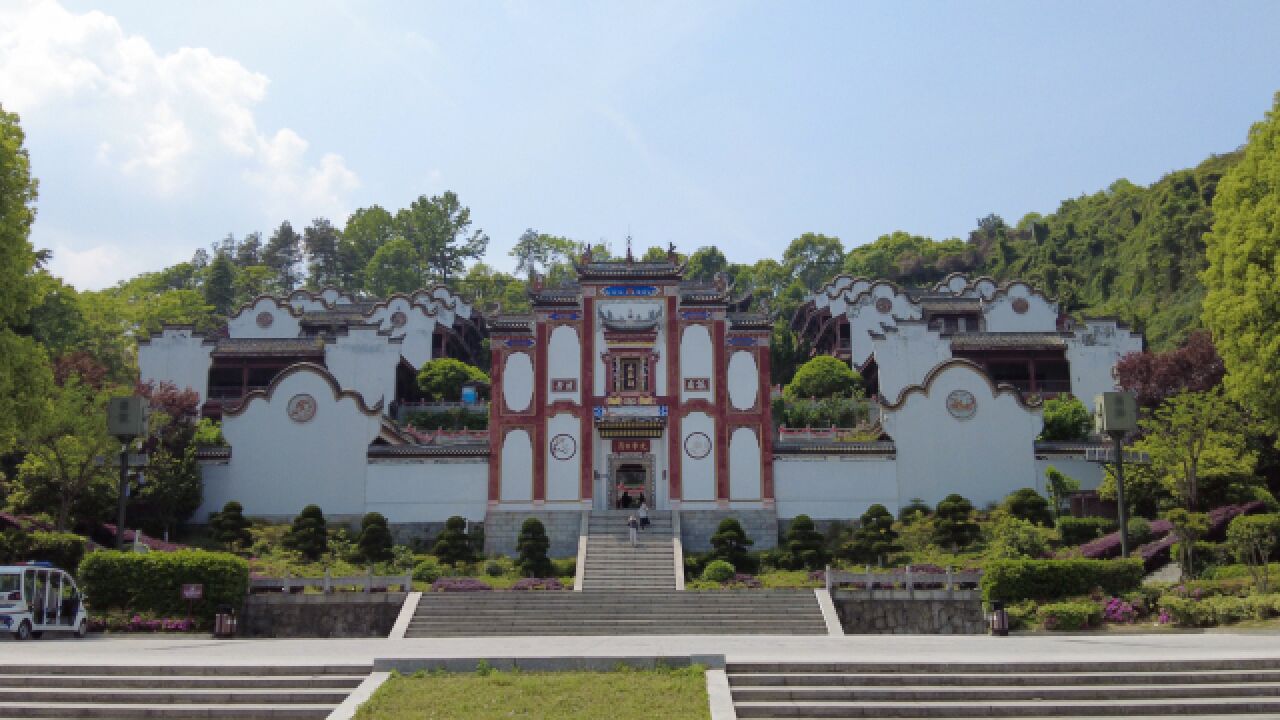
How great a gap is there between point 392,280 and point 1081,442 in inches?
1949

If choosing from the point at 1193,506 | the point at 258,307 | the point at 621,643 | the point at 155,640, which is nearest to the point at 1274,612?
the point at 1193,506

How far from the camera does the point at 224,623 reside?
74.2 ft

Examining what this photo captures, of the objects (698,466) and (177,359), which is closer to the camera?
(698,466)

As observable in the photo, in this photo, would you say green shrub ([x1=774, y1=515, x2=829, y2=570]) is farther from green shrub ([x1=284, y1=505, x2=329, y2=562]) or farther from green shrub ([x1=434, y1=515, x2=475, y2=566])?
green shrub ([x1=284, y1=505, x2=329, y2=562])

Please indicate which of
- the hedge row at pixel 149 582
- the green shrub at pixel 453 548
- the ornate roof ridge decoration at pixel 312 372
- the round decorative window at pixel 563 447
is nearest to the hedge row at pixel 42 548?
the hedge row at pixel 149 582

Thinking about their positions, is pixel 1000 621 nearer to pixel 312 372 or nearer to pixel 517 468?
pixel 517 468

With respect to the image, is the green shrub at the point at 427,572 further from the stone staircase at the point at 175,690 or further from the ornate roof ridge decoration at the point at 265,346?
the ornate roof ridge decoration at the point at 265,346

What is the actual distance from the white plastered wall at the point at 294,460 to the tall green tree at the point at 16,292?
1112cm

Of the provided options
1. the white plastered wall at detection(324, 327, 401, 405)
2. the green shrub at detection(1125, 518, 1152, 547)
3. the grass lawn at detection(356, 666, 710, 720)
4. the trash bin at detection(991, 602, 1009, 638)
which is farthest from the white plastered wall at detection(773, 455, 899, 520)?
the grass lawn at detection(356, 666, 710, 720)

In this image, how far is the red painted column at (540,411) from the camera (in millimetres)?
35156

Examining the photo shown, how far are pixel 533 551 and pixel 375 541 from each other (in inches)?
194

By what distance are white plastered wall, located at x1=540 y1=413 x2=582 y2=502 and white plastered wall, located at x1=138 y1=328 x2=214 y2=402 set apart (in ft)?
72.6

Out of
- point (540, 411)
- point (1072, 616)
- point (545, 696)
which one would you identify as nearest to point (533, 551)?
point (540, 411)

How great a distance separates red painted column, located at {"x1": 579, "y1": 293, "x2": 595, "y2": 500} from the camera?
3522cm
